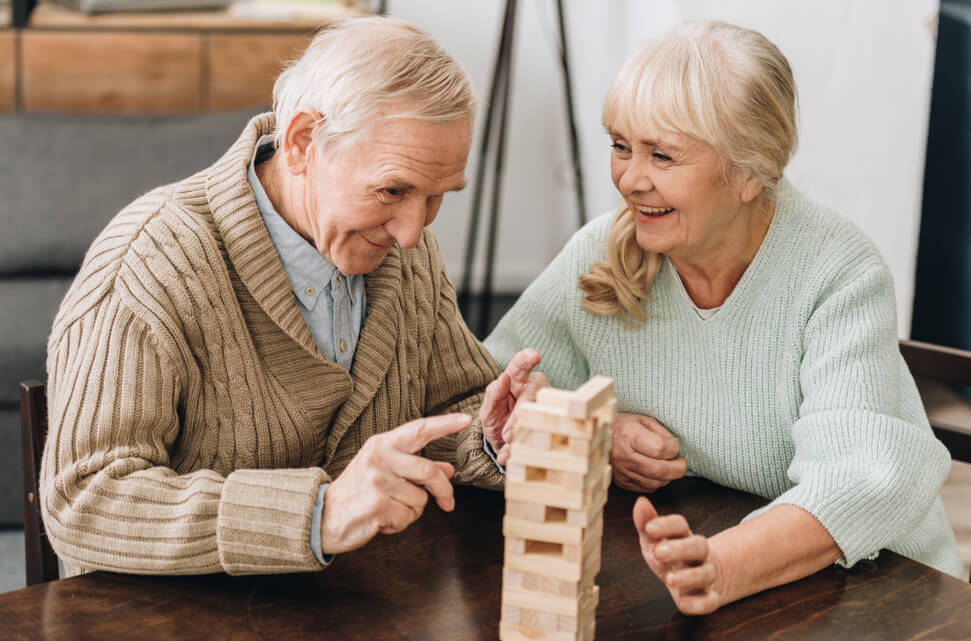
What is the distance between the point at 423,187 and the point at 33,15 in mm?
2962

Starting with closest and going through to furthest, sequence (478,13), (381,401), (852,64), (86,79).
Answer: (381,401) → (852,64) → (86,79) → (478,13)


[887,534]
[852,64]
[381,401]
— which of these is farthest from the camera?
[852,64]

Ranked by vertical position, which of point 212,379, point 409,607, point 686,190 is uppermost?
point 686,190

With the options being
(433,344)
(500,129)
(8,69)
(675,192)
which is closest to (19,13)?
(8,69)

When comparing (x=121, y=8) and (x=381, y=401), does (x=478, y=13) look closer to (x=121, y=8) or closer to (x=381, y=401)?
(x=121, y=8)

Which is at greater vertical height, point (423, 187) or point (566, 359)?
point (423, 187)

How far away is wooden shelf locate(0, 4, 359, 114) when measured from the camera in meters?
3.67

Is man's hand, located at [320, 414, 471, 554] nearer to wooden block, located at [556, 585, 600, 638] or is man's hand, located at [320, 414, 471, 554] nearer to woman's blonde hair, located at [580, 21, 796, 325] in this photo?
wooden block, located at [556, 585, 600, 638]

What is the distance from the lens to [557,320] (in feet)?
5.74

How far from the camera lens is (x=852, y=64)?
120 inches

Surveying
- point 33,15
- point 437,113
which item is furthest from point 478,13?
point 437,113

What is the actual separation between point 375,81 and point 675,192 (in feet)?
1.65

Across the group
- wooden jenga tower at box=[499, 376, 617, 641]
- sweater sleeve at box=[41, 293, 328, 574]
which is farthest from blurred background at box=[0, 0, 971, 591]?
wooden jenga tower at box=[499, 376, 617, 641]

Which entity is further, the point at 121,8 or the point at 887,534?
the point at 121,8
